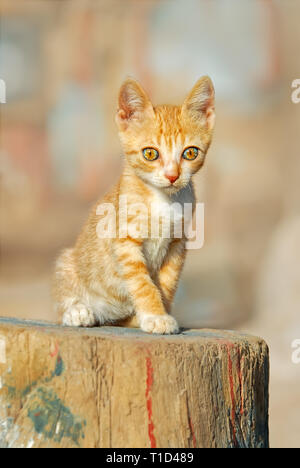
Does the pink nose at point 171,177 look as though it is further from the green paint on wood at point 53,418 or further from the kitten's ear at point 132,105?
the green paint on wood at point 53,418

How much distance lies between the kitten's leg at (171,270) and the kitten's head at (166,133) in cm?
25

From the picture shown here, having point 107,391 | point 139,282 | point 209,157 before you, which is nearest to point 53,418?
point 107,391

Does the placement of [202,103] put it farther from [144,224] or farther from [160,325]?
[160,325]

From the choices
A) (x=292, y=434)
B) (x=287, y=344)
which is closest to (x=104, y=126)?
(x=287, y=344)

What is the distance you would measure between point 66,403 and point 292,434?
289 cm

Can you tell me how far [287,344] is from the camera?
17.0ft

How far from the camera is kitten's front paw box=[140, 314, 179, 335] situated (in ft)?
6.72

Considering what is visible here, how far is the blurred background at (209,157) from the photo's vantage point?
5.73m

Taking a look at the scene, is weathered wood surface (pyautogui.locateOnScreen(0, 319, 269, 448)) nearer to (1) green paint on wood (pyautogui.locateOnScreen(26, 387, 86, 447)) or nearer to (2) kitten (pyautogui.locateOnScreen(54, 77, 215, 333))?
(1) green paint on wood (pyautogui.locateOnScreen(26, 387, 86, 447))

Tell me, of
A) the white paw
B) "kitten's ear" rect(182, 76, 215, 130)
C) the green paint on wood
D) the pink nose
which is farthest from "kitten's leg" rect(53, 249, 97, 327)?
"kitten's ear" rect(182, 76, 215, 130)

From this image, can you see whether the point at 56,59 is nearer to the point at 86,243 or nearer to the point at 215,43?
the point at 215,43

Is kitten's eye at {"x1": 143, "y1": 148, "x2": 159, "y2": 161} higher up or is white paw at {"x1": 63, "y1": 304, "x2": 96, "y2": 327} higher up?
kitten's eye at {"x1": 143, "y1": 148, "x2": 159, "y2": 161}

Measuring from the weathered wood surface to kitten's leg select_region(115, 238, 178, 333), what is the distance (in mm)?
295

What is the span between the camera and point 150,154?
216 centimetres
